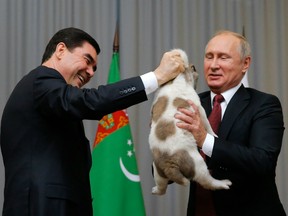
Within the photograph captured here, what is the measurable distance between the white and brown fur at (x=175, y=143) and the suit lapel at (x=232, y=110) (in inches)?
4.2

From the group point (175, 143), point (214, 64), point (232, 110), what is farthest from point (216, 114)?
point (175, 143)

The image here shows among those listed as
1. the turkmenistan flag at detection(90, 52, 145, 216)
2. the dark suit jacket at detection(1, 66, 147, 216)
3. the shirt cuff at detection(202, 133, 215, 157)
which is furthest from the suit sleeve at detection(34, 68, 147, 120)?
the turkmenistan flag at detection(90, 52, 145, 216)

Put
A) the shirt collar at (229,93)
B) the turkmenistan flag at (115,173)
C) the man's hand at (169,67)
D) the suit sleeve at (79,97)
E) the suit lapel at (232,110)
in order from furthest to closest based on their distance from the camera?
the turkmenistan flag at (115,173) < the shirt collar at (229,93) < the suit lapel at (232,110) < the man's hand at (169,67) < the suit sleeve at (79,97)

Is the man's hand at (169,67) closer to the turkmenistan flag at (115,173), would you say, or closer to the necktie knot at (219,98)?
the necktie knot at (219,98)

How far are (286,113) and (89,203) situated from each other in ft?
8.09

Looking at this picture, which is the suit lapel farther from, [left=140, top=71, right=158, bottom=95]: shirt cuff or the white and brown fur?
[left=140, top=71, right=158, bottom=95]: shirt cuff

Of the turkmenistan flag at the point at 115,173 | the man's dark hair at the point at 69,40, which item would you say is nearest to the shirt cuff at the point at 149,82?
the man's dark hair at the point at 69,40

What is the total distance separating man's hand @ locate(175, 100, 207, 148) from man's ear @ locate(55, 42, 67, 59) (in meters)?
0.47

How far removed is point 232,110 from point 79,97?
0.70 meters

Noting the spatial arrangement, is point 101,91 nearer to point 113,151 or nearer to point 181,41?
point 113,151

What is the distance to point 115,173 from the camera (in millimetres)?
2818

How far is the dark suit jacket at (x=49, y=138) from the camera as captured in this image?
4.69 feet

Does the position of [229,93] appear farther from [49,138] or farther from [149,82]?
[49,138]

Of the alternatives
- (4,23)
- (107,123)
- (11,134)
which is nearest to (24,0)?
(4,23)
